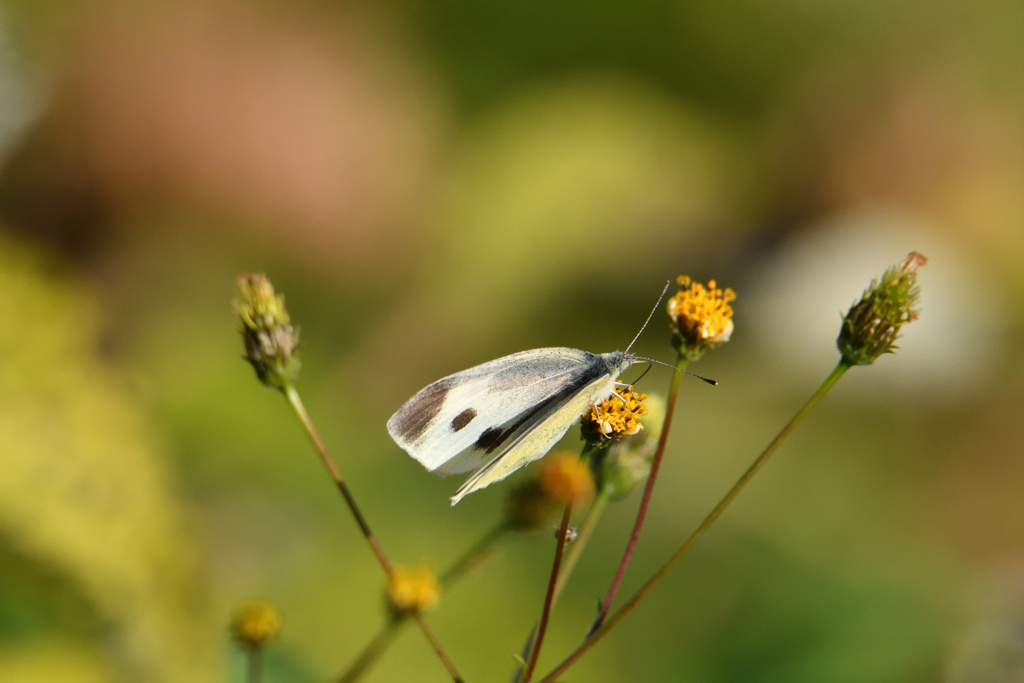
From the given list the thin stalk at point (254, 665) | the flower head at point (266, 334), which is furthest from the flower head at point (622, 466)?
the thin stalk at point (254, 665)

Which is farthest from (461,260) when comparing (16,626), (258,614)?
(258,614)

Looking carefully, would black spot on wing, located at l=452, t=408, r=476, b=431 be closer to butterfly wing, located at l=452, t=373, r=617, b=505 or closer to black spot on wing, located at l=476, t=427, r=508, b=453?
black spot on wing, located at l=476, t=427, r=508, b=453

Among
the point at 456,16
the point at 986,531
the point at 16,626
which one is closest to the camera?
the point at 16,626

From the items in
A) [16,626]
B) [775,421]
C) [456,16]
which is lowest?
[16,626]

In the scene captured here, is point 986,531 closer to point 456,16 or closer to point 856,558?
point 856,558

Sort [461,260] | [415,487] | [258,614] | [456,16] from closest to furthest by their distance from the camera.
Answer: [258,614], [415,487], [461,260], [456,16]

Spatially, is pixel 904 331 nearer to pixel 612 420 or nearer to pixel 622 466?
pixel 622 466

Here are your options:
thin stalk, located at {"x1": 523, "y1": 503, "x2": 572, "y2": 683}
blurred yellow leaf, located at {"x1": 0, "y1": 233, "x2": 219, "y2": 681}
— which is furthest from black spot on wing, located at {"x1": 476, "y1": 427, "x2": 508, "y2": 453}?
blurred yellow leaf, located at {"x1": 0, "y1": 233, "x2": 219, "y2": 681}
